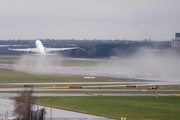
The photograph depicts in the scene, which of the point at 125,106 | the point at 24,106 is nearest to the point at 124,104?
the point at 125,106

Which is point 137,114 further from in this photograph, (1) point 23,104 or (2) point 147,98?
(1) point 23,104

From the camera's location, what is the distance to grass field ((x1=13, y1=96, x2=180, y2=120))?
1833 inches

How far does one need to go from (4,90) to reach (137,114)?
35.2 m

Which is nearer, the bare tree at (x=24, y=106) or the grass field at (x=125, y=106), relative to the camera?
the bare tree at (x=24, y=106)

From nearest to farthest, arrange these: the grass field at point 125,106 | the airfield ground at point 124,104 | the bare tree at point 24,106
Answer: the bare tree at point 24,106, the grass field at point 125,106, the airfield ground at point 124,104

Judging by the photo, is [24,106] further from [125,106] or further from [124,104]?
[124,104]

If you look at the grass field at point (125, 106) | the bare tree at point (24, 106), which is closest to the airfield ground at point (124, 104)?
the grass field at point (125, 106)

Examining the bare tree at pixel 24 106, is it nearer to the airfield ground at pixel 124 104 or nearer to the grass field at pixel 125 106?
the grass field at pixel 125 106

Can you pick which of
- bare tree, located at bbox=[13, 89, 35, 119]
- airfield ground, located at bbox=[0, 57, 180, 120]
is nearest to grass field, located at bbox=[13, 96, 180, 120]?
airfield ground, located at bbox=[0, 57, 180, 120]

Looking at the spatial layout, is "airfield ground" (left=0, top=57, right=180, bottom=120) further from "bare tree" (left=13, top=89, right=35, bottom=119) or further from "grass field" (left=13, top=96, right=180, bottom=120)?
"bare tree" (left=13, top=89, right=35, bottom=119)

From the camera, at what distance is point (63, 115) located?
45656 millimetres

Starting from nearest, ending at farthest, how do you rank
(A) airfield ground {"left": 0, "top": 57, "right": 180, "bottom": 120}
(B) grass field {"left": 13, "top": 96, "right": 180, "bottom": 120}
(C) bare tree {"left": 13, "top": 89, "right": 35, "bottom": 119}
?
(C) bare tree {"left": 13, "top": 89, "right": 35, "bottom": 119}, (B) grass field {"left": 13, "top": 96, "right": 180, "bottom": 120}, (A) airfield ground {"left": 0, "top": 57, "right": 180, "bottom": 120}

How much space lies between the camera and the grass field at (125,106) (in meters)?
46.6

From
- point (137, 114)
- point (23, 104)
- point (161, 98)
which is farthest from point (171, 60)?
point (23, 104)
